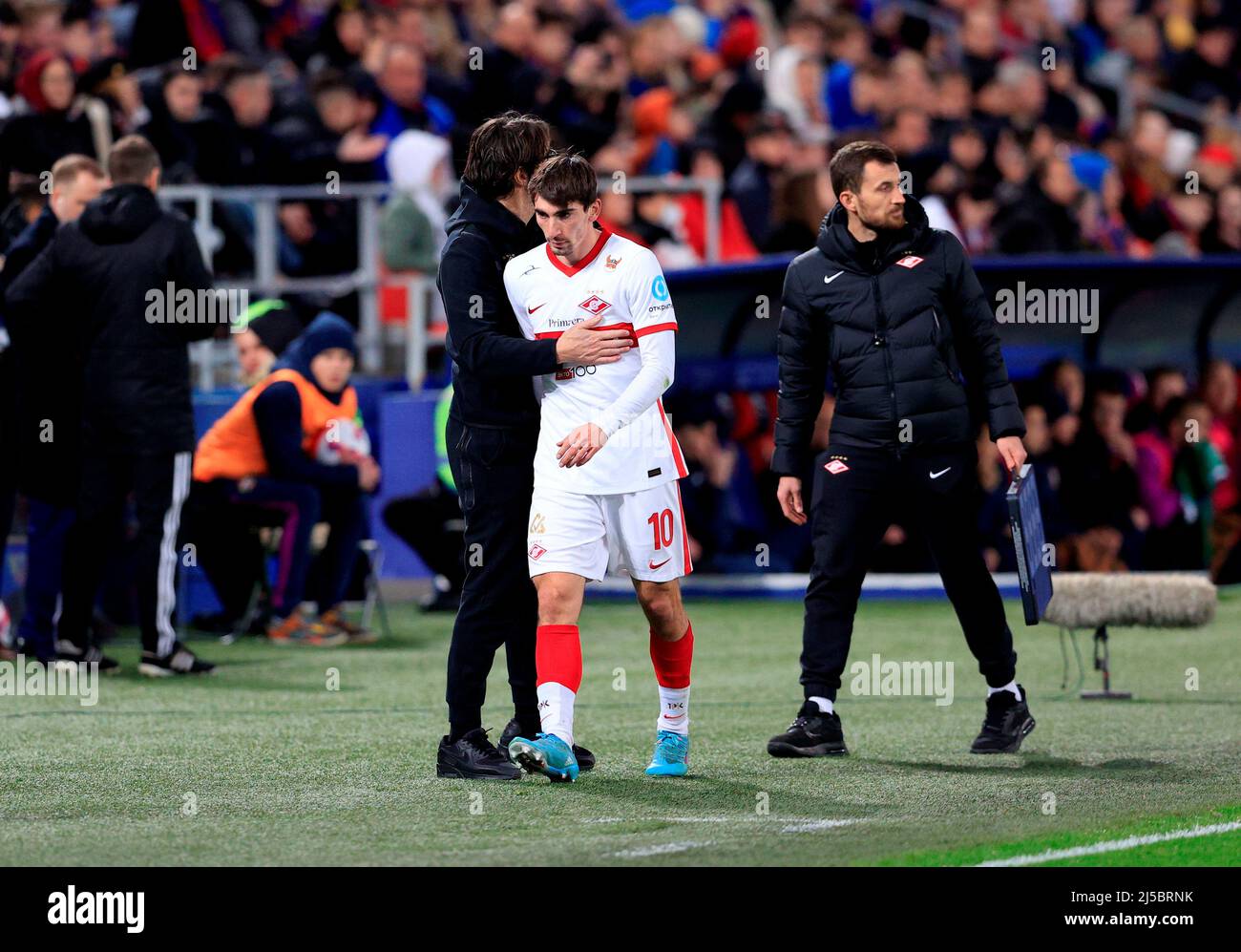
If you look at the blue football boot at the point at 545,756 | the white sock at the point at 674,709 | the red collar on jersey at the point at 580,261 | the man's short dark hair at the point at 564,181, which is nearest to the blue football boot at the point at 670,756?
the white sock at the point at 674,709

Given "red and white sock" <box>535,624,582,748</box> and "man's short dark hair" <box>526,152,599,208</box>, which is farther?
"red and white sock" <box>535,624,582,748</box>

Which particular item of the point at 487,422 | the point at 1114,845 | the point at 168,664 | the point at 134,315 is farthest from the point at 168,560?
the point at 1114,845

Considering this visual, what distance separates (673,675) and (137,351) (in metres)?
4.15

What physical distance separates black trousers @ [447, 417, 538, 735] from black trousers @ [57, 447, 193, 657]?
11.8 feet

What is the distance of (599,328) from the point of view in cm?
709

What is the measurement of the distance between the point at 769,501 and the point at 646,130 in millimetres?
3676

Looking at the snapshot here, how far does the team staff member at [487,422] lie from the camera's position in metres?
7.27

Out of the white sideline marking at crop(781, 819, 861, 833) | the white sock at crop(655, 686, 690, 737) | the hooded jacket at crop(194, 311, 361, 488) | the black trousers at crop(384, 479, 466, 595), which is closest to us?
the white sideline marking at crop(781, 819, 861, 833)

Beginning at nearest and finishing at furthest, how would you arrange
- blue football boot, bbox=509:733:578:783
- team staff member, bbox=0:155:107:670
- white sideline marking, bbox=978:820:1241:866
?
white sideline marking, bbox=978:820:1241:866 < blue football boot, bbox=509:733:578:783 < team staff member, bbox=0:155:107:670

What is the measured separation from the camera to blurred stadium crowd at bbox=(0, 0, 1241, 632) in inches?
585

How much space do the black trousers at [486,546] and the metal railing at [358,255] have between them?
6.96 metres

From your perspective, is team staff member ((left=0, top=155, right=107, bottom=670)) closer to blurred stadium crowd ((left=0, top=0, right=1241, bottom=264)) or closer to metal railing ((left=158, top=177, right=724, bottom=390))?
blurred stadium crowd ((left=0, top=0, right=1241, bottom=264))

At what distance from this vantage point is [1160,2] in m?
26.0

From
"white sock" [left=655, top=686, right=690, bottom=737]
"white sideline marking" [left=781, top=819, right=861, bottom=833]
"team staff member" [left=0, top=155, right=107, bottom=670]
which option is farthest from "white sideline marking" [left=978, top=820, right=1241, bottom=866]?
"team staff member" [left=0, top=155, right=107, bottom=670]
